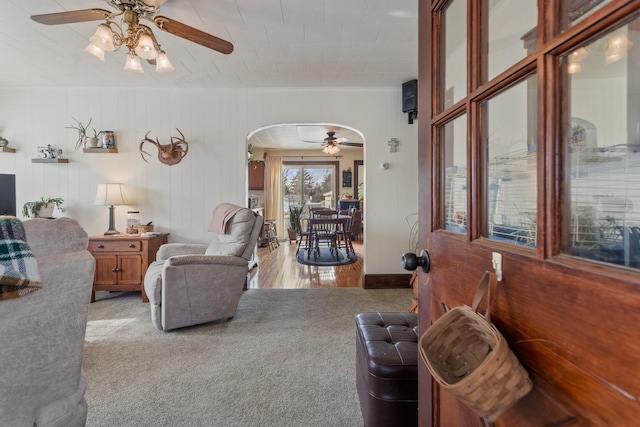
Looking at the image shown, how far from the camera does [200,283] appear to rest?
8.38ft

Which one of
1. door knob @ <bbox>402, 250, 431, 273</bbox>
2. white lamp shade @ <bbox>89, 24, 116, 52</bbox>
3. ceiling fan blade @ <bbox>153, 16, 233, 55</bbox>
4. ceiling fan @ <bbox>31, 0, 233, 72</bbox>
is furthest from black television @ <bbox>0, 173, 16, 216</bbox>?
door knob @ <bbox>402, 250, 431, 273</bbox>

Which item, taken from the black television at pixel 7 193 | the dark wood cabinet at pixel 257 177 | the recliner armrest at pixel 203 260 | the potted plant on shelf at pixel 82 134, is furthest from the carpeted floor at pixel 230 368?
the dark wood cabinet at pixel 257 177

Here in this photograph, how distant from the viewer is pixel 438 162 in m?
0.86

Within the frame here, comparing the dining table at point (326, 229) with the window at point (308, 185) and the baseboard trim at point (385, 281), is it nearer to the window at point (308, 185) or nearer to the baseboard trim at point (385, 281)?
the baseboard trim at point (385, 281)

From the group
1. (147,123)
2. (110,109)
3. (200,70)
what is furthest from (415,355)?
(110,109)

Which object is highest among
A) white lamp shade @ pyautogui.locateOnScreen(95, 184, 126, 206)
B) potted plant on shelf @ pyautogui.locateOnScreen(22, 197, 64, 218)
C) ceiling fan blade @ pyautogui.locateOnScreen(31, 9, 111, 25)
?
ceiling fan blade @ pyautogui.locateOnScreen(31, 9, 111, 25)

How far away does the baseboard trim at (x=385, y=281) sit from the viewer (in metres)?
3.73

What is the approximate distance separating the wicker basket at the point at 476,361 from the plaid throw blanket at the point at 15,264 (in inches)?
41.7

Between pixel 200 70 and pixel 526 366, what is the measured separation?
3658 millimetres

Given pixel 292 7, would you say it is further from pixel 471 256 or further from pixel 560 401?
pixel 560 401

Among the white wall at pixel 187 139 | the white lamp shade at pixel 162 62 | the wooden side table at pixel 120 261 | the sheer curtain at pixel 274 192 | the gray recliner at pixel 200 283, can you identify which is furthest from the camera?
the sheer curtain at pixel 274 192

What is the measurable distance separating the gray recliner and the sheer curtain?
501 centimetres

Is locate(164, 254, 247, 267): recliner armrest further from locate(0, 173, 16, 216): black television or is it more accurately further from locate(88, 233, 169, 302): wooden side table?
locate(0, 173, 16, 216): black television

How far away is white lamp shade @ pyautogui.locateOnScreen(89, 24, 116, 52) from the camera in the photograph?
1805mm
